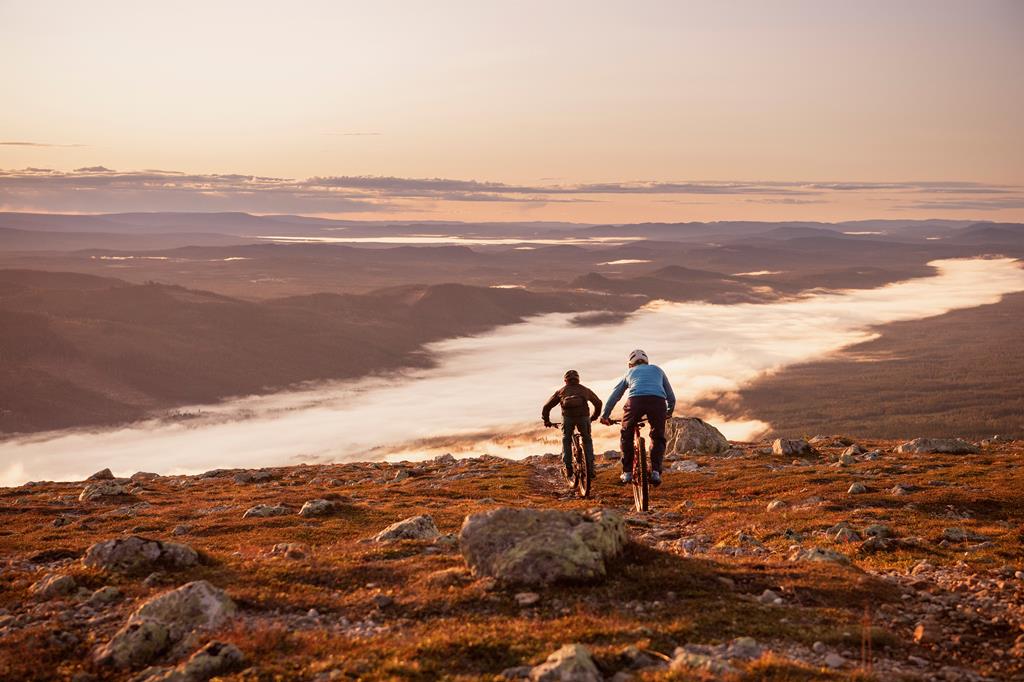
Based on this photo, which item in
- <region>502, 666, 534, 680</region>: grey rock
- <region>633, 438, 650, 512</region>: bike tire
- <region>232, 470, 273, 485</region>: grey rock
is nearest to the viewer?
<region>502, 666, 534, 680</region>: grey rock

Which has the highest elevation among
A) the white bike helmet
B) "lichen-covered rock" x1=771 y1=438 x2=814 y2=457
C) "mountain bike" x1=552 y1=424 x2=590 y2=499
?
the white bike helmet

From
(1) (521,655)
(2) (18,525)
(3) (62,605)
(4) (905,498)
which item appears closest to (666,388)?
(1) (521,655)

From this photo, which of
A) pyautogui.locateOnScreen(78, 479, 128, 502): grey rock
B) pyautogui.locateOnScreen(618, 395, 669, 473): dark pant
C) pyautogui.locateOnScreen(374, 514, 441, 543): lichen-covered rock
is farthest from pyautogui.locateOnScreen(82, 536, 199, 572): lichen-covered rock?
pyautogui.locateOnScreen(78, 479, 128, 502): grey rock

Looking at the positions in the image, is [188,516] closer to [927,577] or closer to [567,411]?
[567,411]

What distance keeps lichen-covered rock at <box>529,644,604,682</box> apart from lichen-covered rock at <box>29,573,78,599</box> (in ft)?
34.9

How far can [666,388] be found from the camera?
66.5 ft

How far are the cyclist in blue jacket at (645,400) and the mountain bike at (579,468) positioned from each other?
4.87 metres

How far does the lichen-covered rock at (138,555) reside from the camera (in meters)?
16.5

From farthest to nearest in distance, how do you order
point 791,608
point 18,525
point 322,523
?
point 18,525 < point 322,523 < point 791,608

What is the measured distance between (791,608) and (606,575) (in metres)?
3.48

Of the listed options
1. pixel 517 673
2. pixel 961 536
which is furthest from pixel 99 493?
pixel 961 536

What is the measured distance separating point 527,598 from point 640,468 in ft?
33.2

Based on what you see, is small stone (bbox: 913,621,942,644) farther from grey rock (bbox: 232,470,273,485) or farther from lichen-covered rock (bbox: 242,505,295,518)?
grey rock (bbox: 232,470,273,485)

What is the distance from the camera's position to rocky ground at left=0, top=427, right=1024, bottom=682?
10977mm
